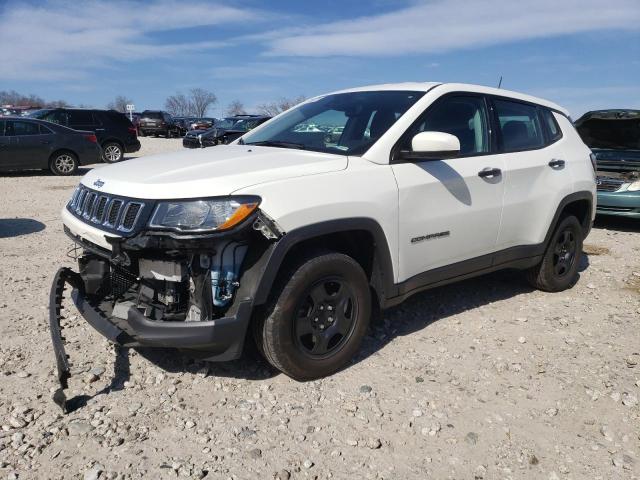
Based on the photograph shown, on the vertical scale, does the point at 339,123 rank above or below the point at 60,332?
above

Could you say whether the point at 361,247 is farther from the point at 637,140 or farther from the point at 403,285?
the point at 637,140

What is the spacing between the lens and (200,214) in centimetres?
268

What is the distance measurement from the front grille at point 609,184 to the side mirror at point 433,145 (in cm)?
578

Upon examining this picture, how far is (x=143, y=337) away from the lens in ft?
9.09

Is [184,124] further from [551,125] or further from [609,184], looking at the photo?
[551,125]

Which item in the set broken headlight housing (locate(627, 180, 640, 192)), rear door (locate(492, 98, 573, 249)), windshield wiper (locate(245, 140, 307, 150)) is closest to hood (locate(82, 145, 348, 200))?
windshield wiper (locate(245, 140, 307, 150))

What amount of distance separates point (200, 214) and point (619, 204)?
23.4ft

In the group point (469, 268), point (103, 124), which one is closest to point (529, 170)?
point (469, 268)

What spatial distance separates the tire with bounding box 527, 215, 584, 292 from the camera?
4.83m

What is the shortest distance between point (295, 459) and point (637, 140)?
846cm

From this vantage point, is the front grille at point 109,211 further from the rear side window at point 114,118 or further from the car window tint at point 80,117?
the rear side window at point 114,118

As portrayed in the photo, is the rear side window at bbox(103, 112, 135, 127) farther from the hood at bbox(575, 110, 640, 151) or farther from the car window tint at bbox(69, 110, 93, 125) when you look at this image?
the hood at bbox(575, 110, 640, 151)

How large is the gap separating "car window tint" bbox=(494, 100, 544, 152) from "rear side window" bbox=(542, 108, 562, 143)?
13 centimetres

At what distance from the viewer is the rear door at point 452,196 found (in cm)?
344
